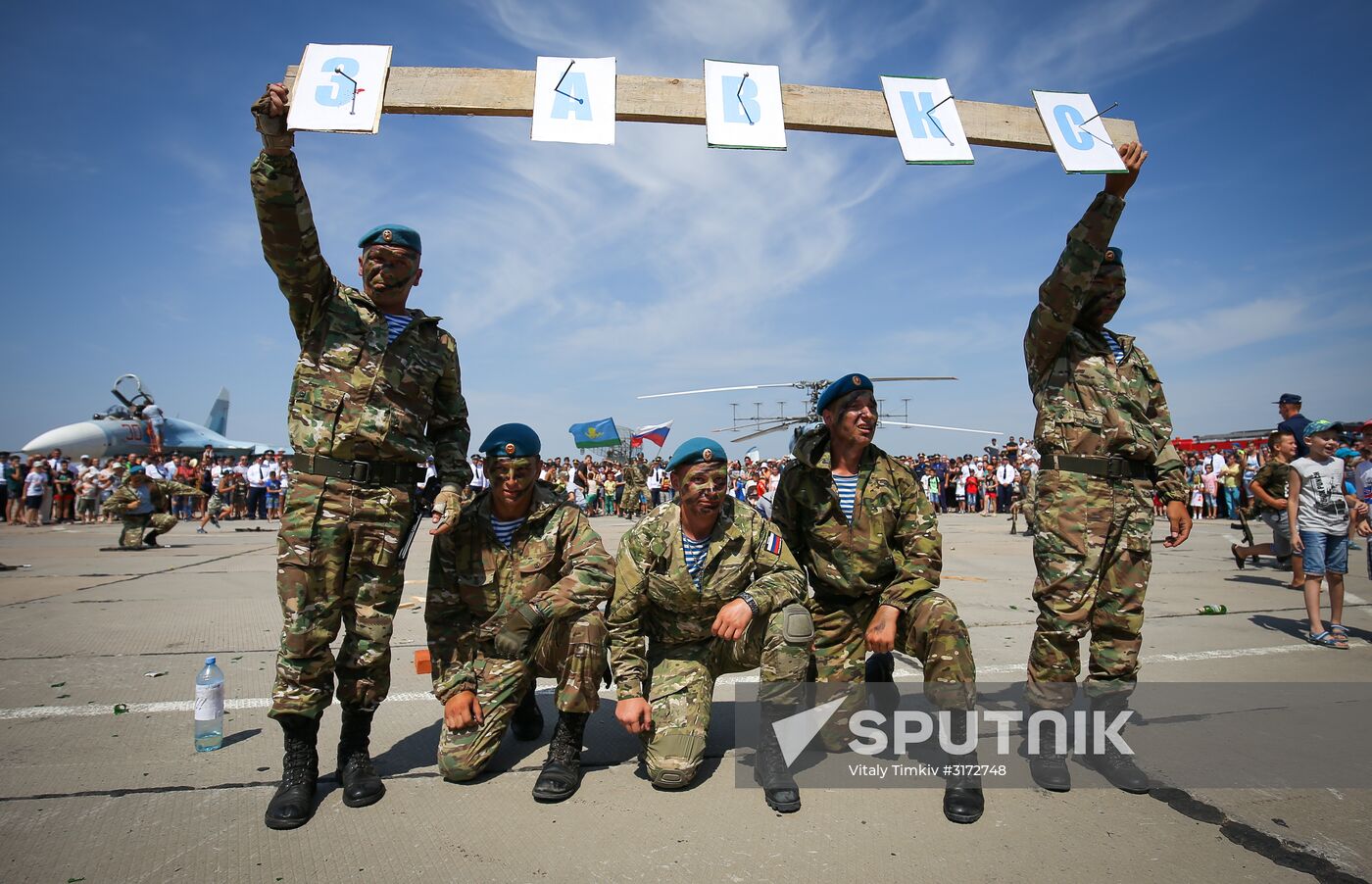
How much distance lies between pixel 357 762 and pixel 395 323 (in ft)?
6.14

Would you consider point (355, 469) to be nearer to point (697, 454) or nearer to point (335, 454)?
point (335, 454)

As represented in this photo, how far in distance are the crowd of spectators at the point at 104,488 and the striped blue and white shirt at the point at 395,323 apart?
17.0 m

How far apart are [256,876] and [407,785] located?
0.73m

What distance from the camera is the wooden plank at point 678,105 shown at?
10.8ft

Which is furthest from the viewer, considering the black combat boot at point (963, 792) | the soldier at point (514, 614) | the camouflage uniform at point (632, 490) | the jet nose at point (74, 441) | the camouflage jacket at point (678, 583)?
the jet nose at point (74, 441)

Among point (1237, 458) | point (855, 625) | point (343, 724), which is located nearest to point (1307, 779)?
point (855, 625)

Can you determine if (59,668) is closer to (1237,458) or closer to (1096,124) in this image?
(1096,124)

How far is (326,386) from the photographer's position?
2.98 m

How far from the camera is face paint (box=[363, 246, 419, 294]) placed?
122 inches

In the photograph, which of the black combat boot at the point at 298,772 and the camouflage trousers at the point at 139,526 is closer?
the black combat boot at the point at 298,772

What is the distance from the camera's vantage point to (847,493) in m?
3.56

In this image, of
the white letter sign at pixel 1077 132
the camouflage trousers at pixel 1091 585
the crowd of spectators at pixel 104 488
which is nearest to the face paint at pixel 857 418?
the camouflage trousers at pixel 1091 585

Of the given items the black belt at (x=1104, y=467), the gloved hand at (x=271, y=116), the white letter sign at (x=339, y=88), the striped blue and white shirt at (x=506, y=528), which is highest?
the white letter sign at (x=339, y=88)

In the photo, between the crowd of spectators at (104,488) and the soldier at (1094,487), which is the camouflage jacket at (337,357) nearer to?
the soldier at (1094,487)
